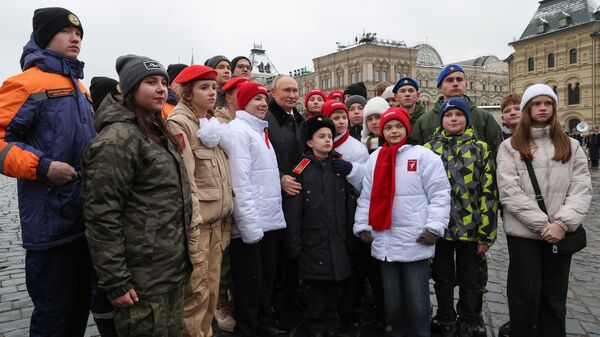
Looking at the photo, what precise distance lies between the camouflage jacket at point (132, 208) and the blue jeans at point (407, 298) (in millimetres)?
1892

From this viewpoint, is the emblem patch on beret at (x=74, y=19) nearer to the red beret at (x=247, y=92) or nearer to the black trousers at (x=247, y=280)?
the red beret at (x=247, y=92)

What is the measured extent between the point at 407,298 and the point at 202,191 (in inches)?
78.1

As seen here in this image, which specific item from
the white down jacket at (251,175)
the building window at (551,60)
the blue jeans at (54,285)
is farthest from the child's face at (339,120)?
the building window at (551,60)

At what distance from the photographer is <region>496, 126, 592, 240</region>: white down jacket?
11.2 feet

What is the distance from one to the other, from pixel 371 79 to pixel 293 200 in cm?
5937

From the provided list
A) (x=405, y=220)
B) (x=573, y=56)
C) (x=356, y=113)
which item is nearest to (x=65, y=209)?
(x=405, y=220)

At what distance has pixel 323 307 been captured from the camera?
13.0 ft

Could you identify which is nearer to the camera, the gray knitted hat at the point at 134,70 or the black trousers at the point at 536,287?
the gray knitted hat at the point at 134,70

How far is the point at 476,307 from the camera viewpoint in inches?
155

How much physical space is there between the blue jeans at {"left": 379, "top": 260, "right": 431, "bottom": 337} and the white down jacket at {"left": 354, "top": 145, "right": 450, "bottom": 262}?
14 cm

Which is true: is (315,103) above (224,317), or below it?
above

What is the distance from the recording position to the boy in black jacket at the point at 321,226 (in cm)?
386

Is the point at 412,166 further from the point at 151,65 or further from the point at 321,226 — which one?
the point at 151,65

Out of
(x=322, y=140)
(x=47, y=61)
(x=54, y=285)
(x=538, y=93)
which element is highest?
(x=47, y=61)
